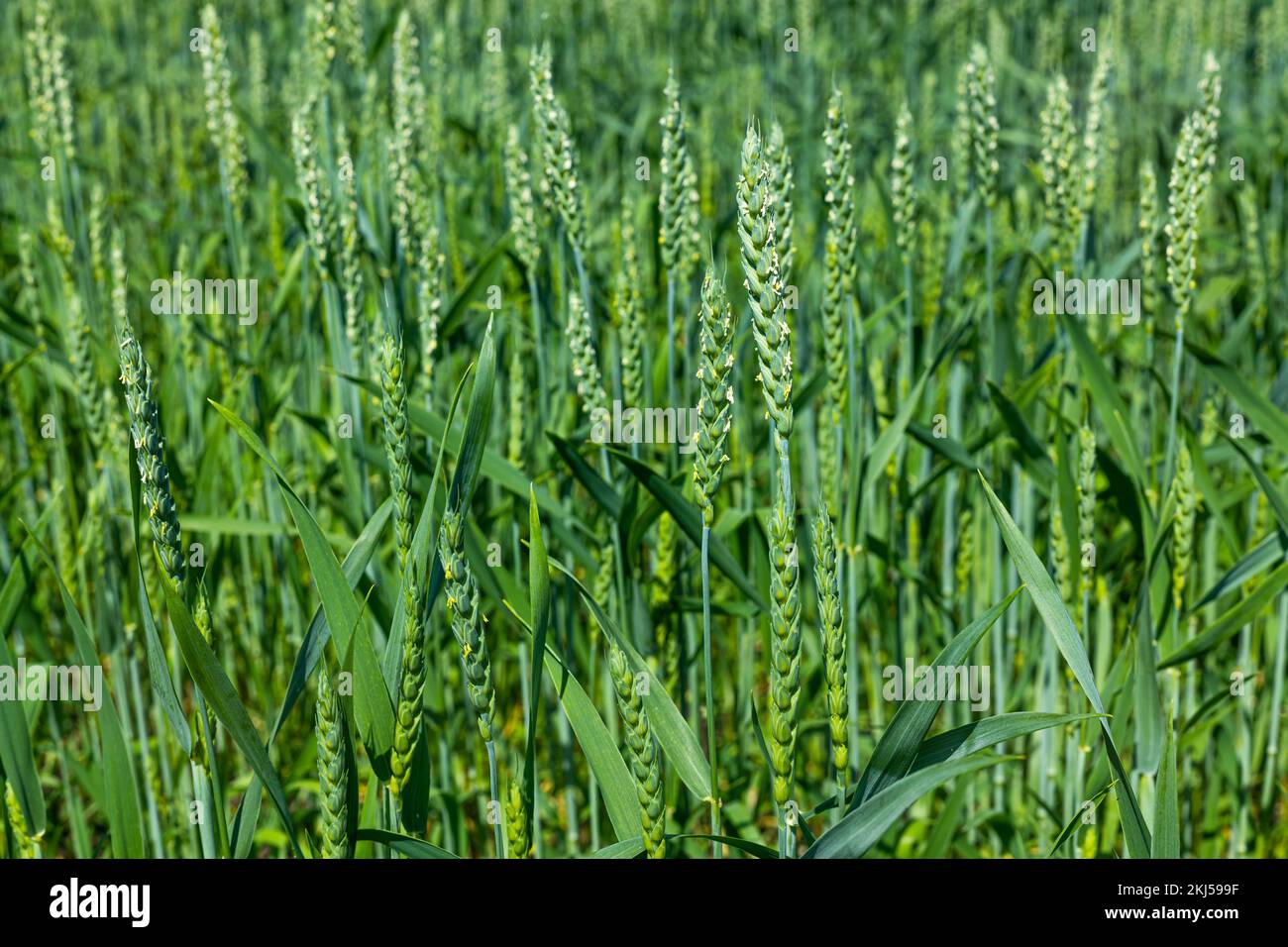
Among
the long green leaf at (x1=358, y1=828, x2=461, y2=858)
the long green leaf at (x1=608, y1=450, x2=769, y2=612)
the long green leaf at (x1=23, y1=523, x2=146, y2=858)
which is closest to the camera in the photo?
the long green leaf at (x1=358, y1=828, x2=461, y2=858)

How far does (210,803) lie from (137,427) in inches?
14.1

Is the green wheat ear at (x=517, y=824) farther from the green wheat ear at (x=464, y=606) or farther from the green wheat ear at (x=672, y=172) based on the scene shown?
the green wheat ear at (x=672, y=172)

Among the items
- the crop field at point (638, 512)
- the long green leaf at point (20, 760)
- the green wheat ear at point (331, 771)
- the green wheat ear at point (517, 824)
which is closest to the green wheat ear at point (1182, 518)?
the crop field at point (638, 512)

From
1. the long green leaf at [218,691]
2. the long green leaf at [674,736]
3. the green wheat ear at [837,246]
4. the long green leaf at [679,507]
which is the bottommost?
the long green leaf at [674,736]

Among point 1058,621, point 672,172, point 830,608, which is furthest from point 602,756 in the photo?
point 672,172

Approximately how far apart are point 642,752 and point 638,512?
599mm

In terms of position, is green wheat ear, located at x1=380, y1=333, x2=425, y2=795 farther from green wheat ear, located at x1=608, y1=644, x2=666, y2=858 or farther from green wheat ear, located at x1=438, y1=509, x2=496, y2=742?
green wheat ear, located at x1=608, y1=644, x2=666, y2=858

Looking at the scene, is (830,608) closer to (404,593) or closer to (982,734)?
(982,734)

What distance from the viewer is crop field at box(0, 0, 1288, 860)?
1037mm

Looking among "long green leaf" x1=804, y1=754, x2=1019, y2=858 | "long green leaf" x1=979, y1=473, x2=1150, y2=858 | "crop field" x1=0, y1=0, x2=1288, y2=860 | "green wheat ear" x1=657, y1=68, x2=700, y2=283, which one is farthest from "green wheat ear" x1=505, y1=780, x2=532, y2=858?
"green wheat ear" x1=657, y1=68, x2=700, y2=283

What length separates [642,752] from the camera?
1.00 metres

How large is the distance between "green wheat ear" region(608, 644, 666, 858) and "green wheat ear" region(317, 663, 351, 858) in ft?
0.76

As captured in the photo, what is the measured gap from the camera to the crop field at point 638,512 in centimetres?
104
